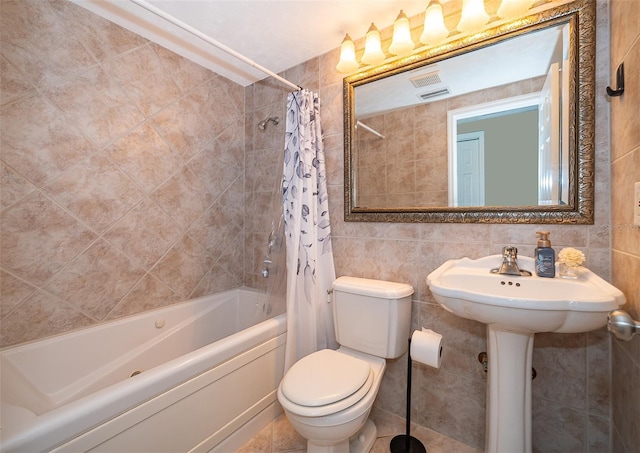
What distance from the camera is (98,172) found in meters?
1.48

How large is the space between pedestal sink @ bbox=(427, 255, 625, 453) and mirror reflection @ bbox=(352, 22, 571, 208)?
1.19 feet

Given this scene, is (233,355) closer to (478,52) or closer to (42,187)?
(42,187)

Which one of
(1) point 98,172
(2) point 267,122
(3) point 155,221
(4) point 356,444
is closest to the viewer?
(4) point 356,444

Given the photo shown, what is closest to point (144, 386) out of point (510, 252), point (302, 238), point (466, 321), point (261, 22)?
point (302, 238)

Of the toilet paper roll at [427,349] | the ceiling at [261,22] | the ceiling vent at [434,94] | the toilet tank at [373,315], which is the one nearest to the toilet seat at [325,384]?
the toilet tank at [373,315]

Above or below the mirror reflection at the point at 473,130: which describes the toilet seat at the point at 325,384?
below

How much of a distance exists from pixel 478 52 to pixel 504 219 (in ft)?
2.68

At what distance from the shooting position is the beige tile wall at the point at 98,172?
1.25 meters

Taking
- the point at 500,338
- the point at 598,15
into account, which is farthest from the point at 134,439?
the point at 598,15

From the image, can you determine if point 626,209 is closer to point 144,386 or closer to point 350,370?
point 350,370

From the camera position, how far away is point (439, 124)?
1.41 m

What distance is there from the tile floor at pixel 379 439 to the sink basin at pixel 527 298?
0.85 m

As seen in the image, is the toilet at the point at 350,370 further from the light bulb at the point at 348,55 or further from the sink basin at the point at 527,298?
the light bulb at the point at 348,55

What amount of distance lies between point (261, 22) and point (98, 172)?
4.07ft
